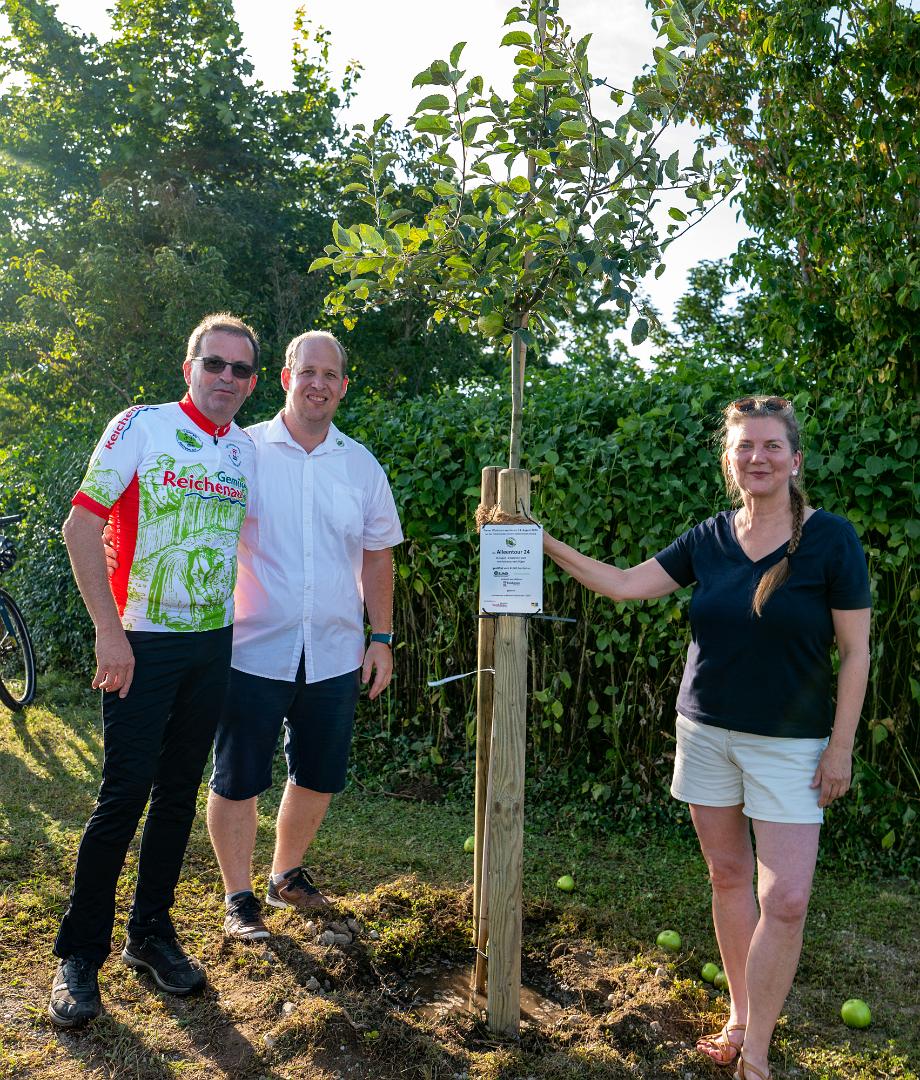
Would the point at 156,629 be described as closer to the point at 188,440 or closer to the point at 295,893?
the point at 188,440

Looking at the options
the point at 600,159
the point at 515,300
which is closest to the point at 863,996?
the point at 515,300

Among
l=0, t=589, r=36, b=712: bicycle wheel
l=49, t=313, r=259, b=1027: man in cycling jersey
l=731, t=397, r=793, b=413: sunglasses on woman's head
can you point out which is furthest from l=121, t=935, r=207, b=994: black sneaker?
l=0, t=589, r=36, b=712: bicycle wheel

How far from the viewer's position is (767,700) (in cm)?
266

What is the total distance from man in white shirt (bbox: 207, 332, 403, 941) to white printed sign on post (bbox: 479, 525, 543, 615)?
87 centimetres

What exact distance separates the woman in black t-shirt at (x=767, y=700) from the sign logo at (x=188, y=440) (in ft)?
5.56

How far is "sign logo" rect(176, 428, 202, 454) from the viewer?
316 cm

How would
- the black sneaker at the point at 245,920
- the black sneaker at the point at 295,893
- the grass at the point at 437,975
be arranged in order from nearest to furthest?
the grass at the point at 437,975, the black sneaker at the point at 245,920, the black sneaker at the point at 295,893

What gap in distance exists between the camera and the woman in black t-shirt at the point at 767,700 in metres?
2.62

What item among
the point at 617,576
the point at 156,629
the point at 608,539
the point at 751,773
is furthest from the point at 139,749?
the point at 608,539

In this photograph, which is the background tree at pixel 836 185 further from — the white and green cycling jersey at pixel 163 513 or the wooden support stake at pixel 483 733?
the white and green cycling jersey at pixel 163 513

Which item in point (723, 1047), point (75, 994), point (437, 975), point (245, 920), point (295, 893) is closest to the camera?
point (723, 1047)

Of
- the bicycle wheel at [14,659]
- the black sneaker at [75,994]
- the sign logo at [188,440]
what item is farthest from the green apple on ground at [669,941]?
the bicycle wheel at [14,659]

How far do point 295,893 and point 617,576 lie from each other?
1.88 m

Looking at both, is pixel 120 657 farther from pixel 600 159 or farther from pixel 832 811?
pixel 832 811
